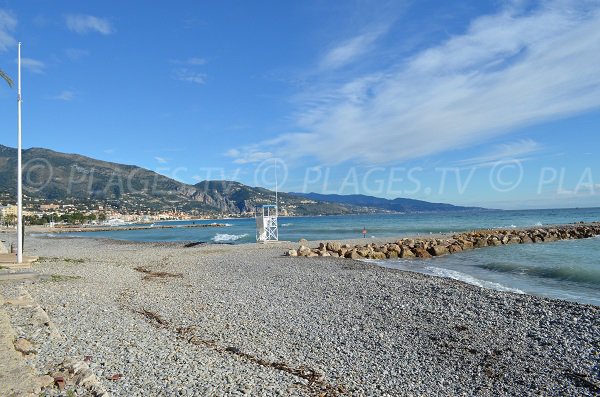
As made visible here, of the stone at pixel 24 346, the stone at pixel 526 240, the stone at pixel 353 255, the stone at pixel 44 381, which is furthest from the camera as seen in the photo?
the stone at pixel 526 240

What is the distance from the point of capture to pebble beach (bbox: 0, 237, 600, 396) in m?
5.73

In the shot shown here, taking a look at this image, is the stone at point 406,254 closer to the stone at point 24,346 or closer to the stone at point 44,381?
the stone at point 24,346

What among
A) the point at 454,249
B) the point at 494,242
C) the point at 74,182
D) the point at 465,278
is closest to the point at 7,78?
the point at 465,278

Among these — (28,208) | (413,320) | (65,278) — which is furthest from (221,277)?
(28,208)

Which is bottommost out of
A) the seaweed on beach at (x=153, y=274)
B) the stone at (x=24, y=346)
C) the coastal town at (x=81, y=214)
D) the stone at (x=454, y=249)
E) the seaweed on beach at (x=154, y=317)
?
the coastal town at (x=81, y=214)

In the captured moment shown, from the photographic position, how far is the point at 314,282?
14.5 metres

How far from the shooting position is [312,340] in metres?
7.87

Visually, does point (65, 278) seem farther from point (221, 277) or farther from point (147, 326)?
point (147, 326)

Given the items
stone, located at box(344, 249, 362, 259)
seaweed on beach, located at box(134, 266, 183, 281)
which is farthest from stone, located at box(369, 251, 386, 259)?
seaweed on beach, located at box(134, 266, 183, 281)

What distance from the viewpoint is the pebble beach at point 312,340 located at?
225 inches

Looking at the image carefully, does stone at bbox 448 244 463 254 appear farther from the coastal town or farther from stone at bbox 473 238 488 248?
the coastal town

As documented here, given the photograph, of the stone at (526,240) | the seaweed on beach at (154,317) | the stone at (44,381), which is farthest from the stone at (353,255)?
the stone at (44,381)

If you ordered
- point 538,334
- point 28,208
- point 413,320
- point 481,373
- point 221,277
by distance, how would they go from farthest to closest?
point 28,208
point 221,277
point 413,320
point 538,334
point 481,373

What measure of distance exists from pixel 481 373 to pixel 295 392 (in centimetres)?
310
